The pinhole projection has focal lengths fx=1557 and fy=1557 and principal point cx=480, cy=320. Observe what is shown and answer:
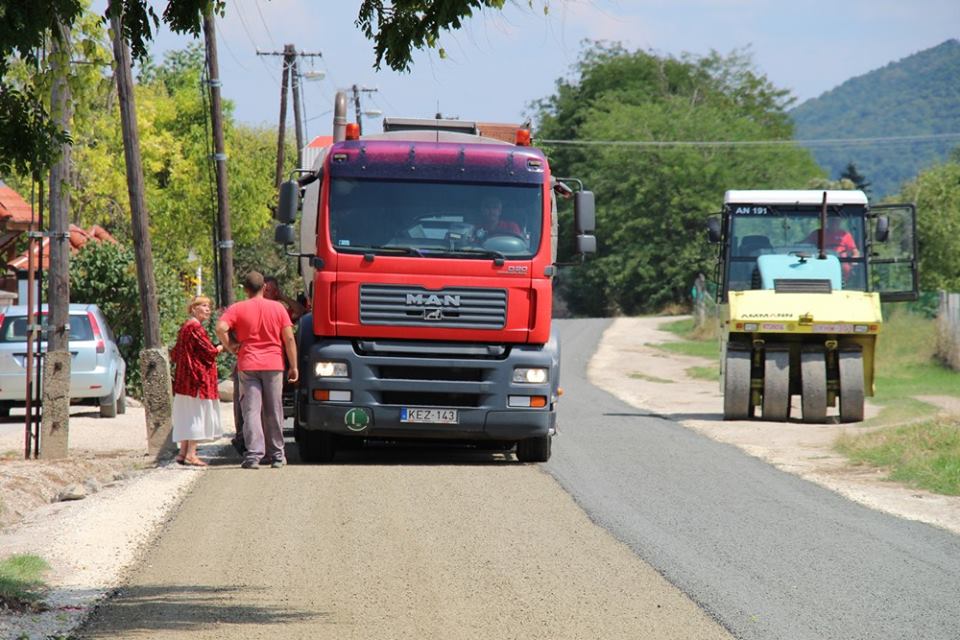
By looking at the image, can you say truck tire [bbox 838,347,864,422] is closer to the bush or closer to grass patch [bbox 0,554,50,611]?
the bush

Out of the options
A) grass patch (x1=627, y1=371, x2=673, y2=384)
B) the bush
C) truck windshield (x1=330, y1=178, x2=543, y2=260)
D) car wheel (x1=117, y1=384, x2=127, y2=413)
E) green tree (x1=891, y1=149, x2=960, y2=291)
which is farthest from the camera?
green tree (x1=891, y1=149, x2=960, y2=291)

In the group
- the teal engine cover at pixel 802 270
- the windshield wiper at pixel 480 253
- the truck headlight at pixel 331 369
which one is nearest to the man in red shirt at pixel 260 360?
the truck headlight at pixel 331 369

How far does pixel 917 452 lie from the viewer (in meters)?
16.7

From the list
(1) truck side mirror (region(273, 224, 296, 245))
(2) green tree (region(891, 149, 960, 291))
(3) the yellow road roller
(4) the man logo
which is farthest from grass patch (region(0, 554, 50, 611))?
(2) green tree (region(891, 149, 960, 291))

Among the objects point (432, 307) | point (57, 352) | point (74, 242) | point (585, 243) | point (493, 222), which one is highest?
point (74, 242)

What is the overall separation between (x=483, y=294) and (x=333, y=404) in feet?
5.86

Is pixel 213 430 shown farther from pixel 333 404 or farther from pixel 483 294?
pixel 483 294

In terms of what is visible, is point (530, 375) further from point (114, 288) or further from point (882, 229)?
point (114, 288)

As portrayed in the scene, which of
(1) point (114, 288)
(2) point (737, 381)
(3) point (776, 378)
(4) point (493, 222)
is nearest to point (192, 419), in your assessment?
(4) point (493, 222)

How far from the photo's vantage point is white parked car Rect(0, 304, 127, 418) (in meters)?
22.4

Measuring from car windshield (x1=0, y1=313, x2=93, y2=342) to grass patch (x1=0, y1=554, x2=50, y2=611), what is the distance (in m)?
13.3

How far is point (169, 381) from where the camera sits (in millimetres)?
17188

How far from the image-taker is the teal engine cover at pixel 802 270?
73.0 ft

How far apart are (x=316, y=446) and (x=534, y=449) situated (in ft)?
7.23
